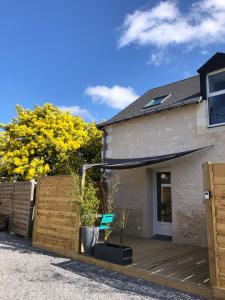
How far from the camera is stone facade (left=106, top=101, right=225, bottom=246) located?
27.4 ft

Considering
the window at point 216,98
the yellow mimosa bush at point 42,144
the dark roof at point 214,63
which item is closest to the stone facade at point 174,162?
the window at point 216,98

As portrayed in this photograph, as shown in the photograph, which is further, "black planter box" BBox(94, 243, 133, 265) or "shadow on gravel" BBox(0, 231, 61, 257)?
"shadow on gravel" BBox(0, 231, 61, 257)

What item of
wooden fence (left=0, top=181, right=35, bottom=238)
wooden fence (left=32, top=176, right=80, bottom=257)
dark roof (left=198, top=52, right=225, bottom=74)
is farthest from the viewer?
wooden fence (left=0, top=181, right=35, bottom=238)

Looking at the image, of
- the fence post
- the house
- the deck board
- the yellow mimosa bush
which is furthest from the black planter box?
the yellow mimosa bush

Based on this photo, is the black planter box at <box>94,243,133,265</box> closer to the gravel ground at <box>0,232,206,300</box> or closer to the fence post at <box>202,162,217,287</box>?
the gravel ground at <box>0,232,206,300</box>

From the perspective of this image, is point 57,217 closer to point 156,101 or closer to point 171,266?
point 171,266

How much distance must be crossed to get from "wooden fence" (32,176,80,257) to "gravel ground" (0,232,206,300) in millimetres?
568

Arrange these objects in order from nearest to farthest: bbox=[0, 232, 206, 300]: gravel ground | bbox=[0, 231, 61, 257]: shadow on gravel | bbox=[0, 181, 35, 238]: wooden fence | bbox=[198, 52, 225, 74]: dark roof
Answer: bbox=[0, 232, 206, 300]: gravel ground → bbox=[0, 231, 61, 257]: shadow on gravel → bbox=[198, 52, 225, 74]: dark roof → bbox=[0, 181, 35, 238]: wooden fence

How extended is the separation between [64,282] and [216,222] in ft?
10.9

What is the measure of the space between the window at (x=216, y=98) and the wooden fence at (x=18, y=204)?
7558 millimetres

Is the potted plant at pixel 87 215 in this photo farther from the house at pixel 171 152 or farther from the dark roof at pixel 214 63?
the dark roof at pixel 214 63

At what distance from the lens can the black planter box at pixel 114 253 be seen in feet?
19.4

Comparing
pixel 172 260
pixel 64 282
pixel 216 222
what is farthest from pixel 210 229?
pixel 64 282

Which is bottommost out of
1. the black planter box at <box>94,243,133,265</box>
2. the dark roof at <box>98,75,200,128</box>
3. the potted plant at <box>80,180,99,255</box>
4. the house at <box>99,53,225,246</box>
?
the black planter box at <box>94,243,133,265</box>
